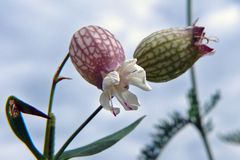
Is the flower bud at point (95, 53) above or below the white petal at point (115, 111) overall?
above

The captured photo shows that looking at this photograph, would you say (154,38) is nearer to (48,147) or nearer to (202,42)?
(202,42)

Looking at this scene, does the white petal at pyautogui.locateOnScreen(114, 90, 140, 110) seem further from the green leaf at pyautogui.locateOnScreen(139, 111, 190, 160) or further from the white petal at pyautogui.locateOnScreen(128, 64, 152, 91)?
the green leaf at pyautogui.locateOnScreen(139, 111, 190, 160)

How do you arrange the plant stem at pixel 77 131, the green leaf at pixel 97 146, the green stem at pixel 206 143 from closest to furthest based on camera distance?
the plant stem at pixel 77 131, the green leaf at pixel 97 146, the green stem at pixel 206 143

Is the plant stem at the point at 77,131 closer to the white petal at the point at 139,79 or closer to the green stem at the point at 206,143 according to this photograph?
the white petal at the point at 139,79

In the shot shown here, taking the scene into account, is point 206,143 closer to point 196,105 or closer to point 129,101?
point 196,105

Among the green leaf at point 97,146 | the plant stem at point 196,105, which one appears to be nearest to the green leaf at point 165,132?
the plant stem at point 196,105

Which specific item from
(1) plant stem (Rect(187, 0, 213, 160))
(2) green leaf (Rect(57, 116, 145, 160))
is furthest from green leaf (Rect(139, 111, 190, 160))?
(2) green leaf (Rect(57, 116, 145, 160))

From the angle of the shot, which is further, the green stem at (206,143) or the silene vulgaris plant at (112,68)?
the green stem at (206,143)

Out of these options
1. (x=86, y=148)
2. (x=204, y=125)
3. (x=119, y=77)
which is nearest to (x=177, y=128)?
(x=204, y=125)
